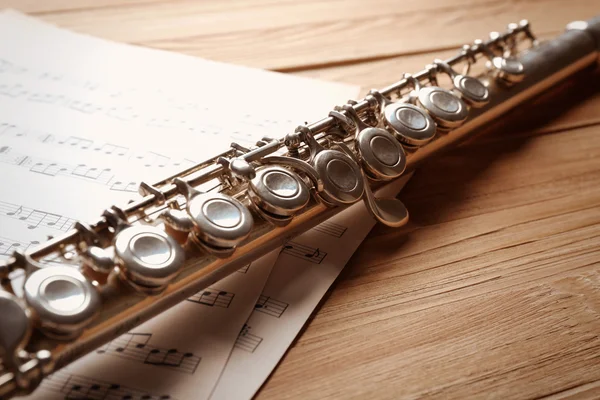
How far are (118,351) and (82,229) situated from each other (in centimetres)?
11

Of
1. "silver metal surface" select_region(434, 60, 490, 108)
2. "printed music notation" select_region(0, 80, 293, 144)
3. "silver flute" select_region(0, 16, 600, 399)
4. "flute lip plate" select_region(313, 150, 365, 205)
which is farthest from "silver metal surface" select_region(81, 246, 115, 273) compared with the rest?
"silver metal surface" select_region(434, 60, 490, 108)

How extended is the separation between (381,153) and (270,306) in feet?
0.67

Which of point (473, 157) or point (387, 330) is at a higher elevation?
point (473, 157)

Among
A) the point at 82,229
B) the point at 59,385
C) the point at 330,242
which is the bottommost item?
the point at 59,385

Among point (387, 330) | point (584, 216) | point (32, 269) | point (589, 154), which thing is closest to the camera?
point (32, 269)

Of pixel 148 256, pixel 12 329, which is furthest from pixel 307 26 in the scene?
pixel 12 329

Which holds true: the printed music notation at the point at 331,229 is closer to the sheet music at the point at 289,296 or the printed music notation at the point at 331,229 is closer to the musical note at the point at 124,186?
the sheet music at the point at 289,296

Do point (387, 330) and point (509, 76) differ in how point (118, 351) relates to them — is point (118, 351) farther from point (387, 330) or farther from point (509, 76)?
point (509, 76)

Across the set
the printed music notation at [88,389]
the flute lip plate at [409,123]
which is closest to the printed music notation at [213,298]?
the printed music notation at [88,389]

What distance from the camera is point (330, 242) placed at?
69cm

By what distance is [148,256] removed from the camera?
52cm

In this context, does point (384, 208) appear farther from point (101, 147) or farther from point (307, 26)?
point (307, 26)

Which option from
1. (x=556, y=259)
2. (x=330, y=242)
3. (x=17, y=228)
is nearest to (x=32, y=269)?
(x=17, y=228)

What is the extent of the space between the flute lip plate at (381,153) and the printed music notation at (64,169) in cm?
27
